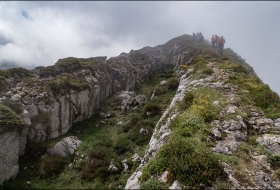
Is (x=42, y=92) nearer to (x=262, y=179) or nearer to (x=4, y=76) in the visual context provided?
(x=4, y=76)

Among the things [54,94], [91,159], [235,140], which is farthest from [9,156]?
[235,140]

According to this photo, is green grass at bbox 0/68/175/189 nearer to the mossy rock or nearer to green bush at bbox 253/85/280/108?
the mossy rock

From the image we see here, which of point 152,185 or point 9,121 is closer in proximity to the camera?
point 152,185

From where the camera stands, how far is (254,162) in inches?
311

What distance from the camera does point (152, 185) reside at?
22.4ft

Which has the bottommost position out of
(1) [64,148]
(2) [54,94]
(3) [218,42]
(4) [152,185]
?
(1) [64,148]

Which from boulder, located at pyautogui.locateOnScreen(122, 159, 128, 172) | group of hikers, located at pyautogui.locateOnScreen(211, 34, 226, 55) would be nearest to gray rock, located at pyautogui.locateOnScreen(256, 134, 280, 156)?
boulder, located at pyautogui.locateOnScreen(122, 159, 128, 172)

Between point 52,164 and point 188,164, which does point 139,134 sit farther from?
point 188,164

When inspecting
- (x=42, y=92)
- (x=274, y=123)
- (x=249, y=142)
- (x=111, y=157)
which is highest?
(x=42, y=92)

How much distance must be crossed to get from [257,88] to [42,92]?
21.6m

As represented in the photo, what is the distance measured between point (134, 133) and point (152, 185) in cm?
1203

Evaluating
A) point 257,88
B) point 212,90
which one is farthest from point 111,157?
point 257,88

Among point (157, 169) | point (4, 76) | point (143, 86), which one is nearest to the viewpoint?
point (157, 169)

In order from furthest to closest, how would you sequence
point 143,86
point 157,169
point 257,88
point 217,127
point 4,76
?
point 143,86 → point 4,76 → point 257,88 → point 217,127 → point 157,169
